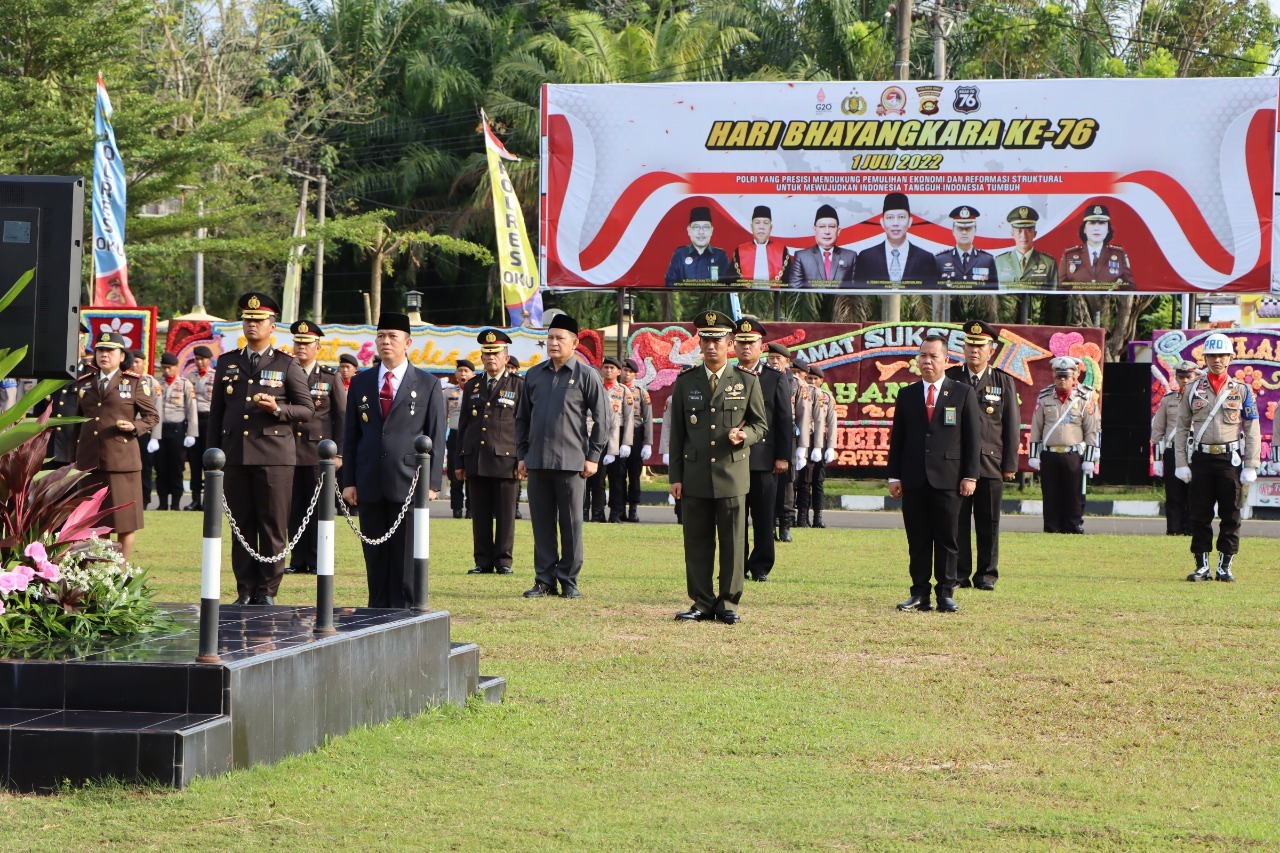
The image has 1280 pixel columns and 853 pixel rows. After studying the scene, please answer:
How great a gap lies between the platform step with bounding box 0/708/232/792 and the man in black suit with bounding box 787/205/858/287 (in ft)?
63.4

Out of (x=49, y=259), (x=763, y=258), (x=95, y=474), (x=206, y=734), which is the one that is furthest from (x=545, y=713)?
(x=763, y=258)

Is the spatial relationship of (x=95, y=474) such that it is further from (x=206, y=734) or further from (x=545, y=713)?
(x=206, y=734)

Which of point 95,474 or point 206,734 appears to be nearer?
point 206,734

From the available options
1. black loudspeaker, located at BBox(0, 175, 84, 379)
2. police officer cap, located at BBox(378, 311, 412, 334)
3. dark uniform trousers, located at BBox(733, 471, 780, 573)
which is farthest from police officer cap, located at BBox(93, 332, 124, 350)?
black loudspeaker, located at BBox(0, 175, 84, 379)

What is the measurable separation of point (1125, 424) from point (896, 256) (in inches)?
158

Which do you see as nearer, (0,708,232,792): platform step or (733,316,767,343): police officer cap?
(0,708,232,792): platform step

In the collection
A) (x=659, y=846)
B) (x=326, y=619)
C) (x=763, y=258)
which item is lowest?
(x=659, y=846)

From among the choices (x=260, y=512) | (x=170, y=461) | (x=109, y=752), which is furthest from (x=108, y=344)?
(x=170, y=461)

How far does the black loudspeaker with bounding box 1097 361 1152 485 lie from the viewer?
23453 millimetres

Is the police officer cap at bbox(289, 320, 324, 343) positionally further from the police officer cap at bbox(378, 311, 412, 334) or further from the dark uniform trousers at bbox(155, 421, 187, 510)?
the dark uniform trousers at bbox(155, 421, 187, 510)

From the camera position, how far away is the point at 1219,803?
595 centimetres

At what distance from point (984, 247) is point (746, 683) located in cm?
1695

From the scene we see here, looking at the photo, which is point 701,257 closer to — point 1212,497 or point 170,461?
point 170,461

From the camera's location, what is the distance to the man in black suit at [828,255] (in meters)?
24.5
